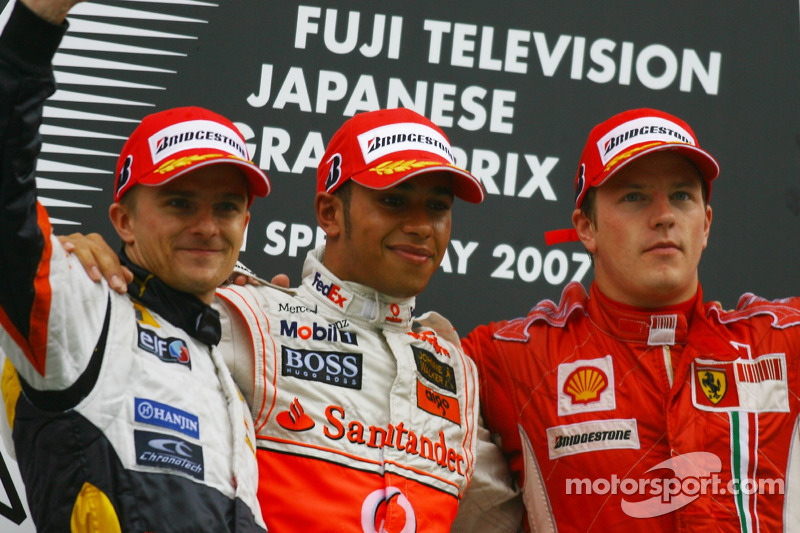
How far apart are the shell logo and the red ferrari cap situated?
0.46 meters

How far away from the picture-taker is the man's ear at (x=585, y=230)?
2684 mm

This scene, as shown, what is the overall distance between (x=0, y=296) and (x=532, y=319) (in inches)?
58.4

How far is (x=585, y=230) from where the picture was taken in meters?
2.71

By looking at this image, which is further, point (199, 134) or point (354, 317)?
point (354, 317)

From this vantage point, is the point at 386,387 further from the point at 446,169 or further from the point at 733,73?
the point at 733,73

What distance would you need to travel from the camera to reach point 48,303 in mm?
1623

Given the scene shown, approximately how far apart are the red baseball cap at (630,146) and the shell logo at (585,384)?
384 mm

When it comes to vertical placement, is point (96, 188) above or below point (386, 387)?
above

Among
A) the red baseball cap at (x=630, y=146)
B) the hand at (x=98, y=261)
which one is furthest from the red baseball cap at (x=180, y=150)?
the red baseball cap at (x=630, y=146)

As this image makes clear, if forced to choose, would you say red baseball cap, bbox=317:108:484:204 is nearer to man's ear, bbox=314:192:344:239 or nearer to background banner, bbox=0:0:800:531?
man's ear, bbox=314:192:344:239

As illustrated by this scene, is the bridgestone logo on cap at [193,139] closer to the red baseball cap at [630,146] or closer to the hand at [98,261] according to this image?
the hand at [98,261]

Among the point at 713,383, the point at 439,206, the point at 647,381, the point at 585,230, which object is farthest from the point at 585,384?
the point at 439,206

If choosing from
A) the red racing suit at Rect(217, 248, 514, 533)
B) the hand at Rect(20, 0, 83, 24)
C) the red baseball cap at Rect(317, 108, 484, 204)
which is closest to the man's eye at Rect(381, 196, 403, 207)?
the red baseball cap at Rect(317, 108, 484, 204)

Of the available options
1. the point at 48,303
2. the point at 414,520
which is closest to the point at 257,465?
the point at 414,520
